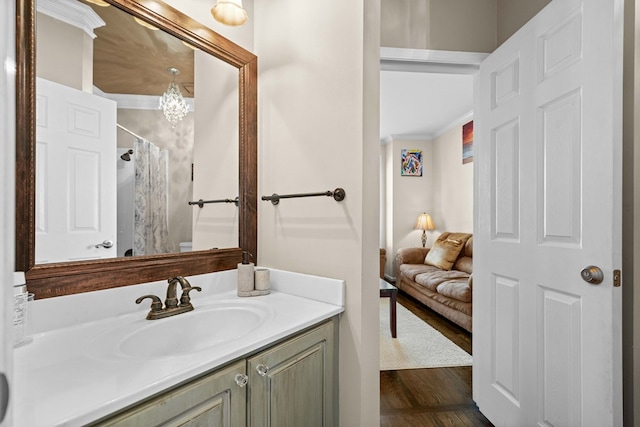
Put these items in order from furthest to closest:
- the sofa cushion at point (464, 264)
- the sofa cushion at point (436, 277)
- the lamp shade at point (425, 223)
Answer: the lamp shade at point (425, 223) < the sofa cushion at point (464, 264) < the sofa cushion at point (436, 277)

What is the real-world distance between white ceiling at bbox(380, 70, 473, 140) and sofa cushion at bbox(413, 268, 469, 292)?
223 centimetres

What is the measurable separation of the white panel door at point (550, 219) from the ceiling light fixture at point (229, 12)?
1344mm

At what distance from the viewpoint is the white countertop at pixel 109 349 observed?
0.59m

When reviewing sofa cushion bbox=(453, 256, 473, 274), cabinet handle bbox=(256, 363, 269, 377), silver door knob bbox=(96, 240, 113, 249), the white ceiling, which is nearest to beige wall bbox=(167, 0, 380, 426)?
cabinet handle bbox=(256, 363, 269, 377)

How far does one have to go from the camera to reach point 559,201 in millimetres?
1327

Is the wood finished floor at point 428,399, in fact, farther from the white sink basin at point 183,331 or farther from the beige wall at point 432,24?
the beige wall at point 432,24

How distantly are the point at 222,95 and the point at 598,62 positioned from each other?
1.55 m

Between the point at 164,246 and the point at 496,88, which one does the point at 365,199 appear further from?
the point at 496,88

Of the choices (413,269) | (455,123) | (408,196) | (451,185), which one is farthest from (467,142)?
(413,269)

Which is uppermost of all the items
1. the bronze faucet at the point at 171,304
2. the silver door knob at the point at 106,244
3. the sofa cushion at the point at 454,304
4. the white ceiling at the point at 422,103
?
the white ceiling at the point at 422,103

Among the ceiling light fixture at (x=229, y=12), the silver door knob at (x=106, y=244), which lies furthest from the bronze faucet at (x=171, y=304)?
the ceiling light fixture at (x=229, y=12)

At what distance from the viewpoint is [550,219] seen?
4.50 feet

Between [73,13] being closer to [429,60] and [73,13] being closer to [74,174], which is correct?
[74,174]

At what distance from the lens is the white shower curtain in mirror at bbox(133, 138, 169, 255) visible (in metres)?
1.21
